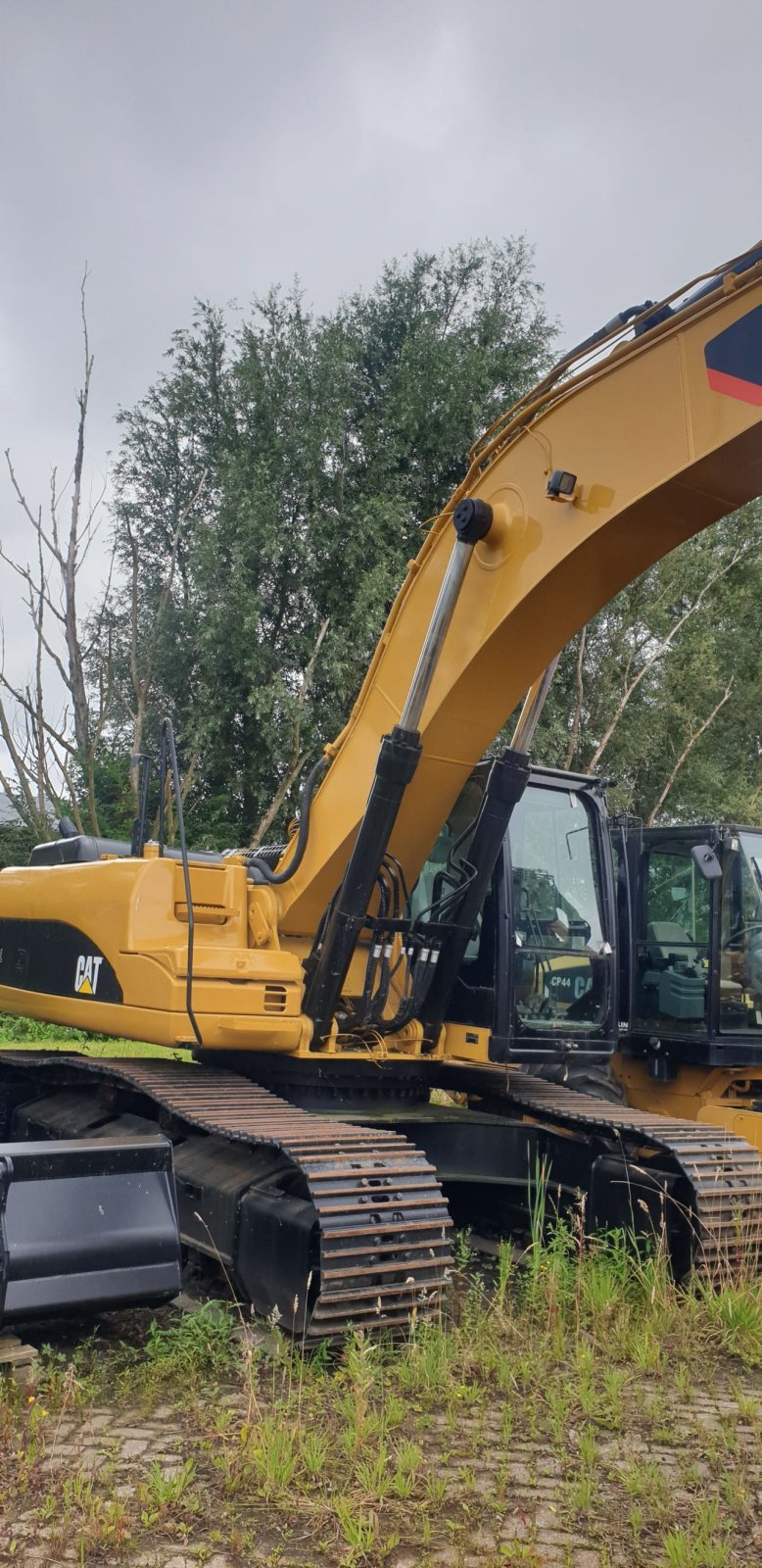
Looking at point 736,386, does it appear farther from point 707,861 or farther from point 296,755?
point 296,755

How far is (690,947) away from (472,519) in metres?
3.82

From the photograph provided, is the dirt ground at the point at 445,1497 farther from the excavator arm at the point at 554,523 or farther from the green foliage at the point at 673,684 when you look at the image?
the green foliage at the point at 673,684

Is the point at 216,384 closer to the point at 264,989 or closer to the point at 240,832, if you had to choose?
the point at 240,832

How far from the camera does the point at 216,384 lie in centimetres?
2064

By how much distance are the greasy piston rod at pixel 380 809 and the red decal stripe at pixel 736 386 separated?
39.9 inches

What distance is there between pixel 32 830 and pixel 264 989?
11.9 meters

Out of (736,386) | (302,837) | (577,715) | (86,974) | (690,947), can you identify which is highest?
(577,715)

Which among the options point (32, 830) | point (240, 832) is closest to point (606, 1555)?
point (32, 830)

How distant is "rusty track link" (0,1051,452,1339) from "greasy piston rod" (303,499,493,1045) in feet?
1.91

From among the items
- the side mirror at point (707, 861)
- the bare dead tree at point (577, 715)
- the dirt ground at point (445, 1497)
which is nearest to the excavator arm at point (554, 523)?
the side mirror at point (707, 861)

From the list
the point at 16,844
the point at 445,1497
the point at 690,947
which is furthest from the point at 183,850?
the point at 16,844

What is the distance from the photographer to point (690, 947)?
770cm

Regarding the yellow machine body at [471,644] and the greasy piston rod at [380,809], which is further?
the greasy piston rod at [380,809]

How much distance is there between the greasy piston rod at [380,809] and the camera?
494cm
